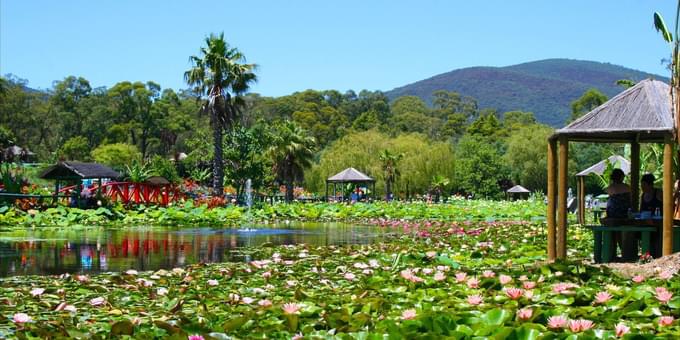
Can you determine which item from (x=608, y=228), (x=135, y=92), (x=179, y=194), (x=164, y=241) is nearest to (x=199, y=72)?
(x=179, y=194)

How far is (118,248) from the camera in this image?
1312cm

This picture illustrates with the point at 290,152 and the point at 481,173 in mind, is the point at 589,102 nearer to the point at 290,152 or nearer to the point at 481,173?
the point at 481,173

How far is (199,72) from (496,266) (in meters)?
27.7

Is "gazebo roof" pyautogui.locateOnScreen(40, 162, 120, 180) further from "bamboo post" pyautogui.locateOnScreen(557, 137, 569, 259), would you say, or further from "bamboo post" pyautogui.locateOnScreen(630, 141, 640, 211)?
"bamboo post" pyautogui.locateOnScreen(557, 137, 569, 259)

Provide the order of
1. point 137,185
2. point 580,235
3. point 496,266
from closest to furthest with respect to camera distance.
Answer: point 496,266 < point 580,235 < point 137,185

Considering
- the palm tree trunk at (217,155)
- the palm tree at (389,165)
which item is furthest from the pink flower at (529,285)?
the palm tree at (389,165)

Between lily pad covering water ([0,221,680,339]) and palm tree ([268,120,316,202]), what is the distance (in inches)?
1189

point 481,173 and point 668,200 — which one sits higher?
point 481,173

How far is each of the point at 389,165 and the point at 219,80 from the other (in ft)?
57.2

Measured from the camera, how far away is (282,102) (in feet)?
347

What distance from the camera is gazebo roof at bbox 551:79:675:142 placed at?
8.68 metres

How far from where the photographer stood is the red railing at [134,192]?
26.8m

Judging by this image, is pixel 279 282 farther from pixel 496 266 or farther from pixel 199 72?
pixel 199 72

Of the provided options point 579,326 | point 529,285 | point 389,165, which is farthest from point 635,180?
point 389,165
